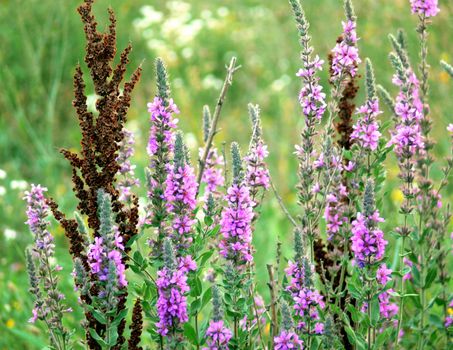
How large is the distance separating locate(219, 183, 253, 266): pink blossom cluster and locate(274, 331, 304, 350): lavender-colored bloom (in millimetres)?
268

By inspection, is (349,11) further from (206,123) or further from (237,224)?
(237,224)

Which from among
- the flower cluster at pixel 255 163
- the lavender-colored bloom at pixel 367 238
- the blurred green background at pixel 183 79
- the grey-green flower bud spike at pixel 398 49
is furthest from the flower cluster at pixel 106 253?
the blurred green background at pixel 183 79

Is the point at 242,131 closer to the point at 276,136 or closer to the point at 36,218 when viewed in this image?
the point at 276,136

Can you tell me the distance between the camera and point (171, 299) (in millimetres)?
2225

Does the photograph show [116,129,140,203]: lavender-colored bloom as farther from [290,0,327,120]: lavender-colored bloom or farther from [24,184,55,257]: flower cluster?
[290,0,327,120]: lavender-colored bloom

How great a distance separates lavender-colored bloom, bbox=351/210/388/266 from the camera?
227cm

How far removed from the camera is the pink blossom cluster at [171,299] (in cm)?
221

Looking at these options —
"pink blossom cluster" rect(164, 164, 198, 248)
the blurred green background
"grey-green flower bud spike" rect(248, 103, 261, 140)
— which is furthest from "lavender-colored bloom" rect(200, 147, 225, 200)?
the blurred green background

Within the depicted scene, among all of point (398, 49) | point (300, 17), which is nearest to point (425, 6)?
point (398, 49)

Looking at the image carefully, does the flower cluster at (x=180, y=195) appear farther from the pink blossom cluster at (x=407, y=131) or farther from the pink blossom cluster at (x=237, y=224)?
the pink blossom cluster at (x=407, y=131)

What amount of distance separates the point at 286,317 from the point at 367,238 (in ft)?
1.16

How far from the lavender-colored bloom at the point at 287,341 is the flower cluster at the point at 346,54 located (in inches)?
35.3

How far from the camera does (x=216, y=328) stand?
2.29 meters

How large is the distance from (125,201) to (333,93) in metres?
0.90
